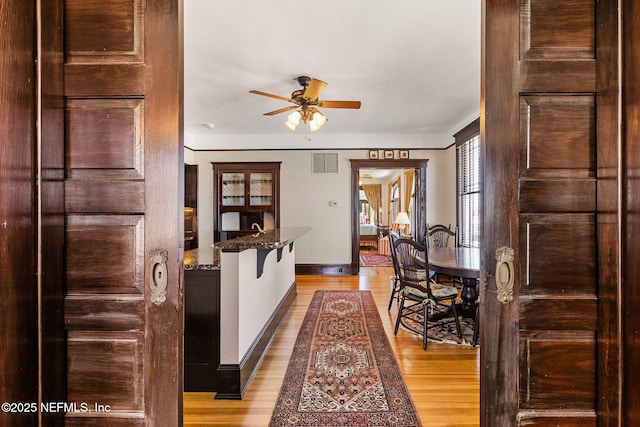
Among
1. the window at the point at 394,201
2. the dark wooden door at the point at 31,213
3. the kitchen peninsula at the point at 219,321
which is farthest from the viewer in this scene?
the window at the point at 394,201

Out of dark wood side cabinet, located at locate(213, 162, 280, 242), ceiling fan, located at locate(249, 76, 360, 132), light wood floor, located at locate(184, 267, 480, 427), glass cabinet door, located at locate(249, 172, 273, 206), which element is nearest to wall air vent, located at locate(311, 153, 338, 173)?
dark wood side cabinet, located at locate(213, 162, 280, 242)

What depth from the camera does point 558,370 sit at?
37.9 inches

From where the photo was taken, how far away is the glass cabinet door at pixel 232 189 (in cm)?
623

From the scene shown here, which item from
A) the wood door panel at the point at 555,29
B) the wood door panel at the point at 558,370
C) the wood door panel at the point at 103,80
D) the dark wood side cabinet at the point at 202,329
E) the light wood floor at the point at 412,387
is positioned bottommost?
the light wood floor at the point at 412,387

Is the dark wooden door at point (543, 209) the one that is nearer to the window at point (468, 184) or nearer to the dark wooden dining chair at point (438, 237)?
the dark wooden dining chair at point (438, 237)

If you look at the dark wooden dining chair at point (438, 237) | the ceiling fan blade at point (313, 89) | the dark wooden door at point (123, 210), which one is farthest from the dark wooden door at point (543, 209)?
the dark wooden dining chair at point (438, 237)

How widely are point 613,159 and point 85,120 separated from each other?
160 centimetres

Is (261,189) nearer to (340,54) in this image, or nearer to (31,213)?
(340,54)

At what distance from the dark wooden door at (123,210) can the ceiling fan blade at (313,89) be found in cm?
210

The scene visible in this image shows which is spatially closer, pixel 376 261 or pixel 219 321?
pixel 219 321

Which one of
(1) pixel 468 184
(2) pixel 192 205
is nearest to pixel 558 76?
(1) pixel 468 184

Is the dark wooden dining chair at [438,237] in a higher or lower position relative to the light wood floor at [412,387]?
higher

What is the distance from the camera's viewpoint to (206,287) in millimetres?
2170

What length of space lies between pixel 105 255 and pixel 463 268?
254cm
